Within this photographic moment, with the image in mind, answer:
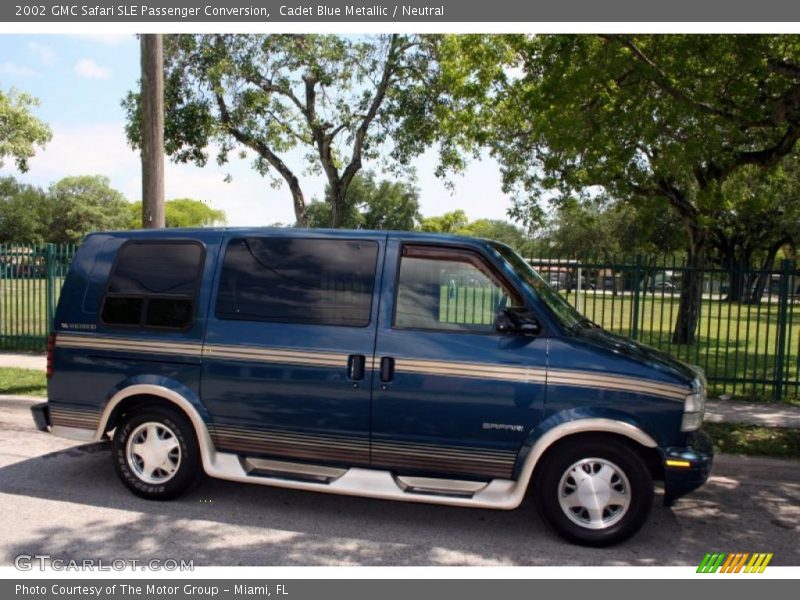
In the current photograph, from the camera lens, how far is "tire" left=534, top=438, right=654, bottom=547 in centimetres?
458

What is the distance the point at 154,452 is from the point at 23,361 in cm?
737

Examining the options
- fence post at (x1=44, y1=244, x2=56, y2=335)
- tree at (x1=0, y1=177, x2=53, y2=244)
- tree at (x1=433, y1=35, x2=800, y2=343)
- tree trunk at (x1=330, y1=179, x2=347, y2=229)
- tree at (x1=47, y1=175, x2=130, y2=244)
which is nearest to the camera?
tree at (x1=433, y1=35, x2=800, y2=343)

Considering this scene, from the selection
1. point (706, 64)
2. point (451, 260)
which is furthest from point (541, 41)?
point (451, 260)

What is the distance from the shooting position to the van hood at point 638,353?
15.2 feet

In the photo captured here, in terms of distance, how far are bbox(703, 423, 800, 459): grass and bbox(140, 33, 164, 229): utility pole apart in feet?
24.1

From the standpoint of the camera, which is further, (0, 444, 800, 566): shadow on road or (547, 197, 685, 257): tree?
(547, 197, 685, 257): tree

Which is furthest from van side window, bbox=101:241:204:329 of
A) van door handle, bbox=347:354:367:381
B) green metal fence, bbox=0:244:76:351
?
green metal fence, bbox=0:244:76:351

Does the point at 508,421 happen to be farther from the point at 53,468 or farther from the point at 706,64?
the point at 706,64

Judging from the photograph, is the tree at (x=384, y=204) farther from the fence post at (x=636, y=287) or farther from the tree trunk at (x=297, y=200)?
the fence post at (x=636, y=287)

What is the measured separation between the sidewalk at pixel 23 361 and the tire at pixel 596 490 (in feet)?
28.9

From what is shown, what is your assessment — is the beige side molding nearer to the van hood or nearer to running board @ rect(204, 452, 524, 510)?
running board @ rect(204, 452, 524, 510)

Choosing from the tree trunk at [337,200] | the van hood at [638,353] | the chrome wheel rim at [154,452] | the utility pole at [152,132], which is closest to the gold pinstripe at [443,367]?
the van hood at [638,353]

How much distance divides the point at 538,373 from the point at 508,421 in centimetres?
39

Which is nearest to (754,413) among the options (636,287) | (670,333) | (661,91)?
(636,287)
